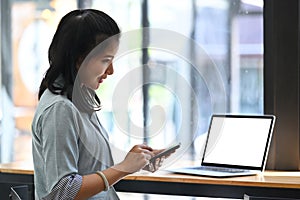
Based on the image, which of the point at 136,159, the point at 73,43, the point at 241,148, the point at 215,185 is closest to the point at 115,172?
the point at 136,159

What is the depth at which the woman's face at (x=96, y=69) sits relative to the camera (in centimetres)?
153

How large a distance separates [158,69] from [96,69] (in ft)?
0.49

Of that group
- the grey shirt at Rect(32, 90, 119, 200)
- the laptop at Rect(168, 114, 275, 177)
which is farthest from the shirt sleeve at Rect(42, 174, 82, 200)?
the laptop at Rect(168, 114, 275, 177)

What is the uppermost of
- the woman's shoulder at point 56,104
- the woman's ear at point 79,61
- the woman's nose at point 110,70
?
the woman's ear at point 79,61

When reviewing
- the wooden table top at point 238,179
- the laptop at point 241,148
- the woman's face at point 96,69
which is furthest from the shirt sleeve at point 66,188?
the laptop at point 241,148

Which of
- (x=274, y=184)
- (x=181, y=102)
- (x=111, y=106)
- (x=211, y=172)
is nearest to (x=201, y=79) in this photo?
(x=181, y=102)

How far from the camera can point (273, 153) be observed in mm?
2996

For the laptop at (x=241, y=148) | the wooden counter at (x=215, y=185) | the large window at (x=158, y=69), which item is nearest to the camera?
the large window at (x=158, y=69)

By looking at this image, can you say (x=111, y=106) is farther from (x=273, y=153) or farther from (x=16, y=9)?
(x=16, y=9)

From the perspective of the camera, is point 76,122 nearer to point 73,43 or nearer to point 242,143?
point 73,43

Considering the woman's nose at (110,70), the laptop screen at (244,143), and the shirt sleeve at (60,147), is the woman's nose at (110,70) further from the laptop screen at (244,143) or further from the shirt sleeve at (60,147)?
the laptop screen at (244,143)

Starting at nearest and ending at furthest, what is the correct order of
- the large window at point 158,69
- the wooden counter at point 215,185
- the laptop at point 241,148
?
the large window at point 158,69, the wooden counter at point 215,185, the laptop at point 241,148

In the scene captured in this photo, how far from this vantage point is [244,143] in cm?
285

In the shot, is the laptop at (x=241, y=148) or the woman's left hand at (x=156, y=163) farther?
the laptop at (x=241, y=148)
